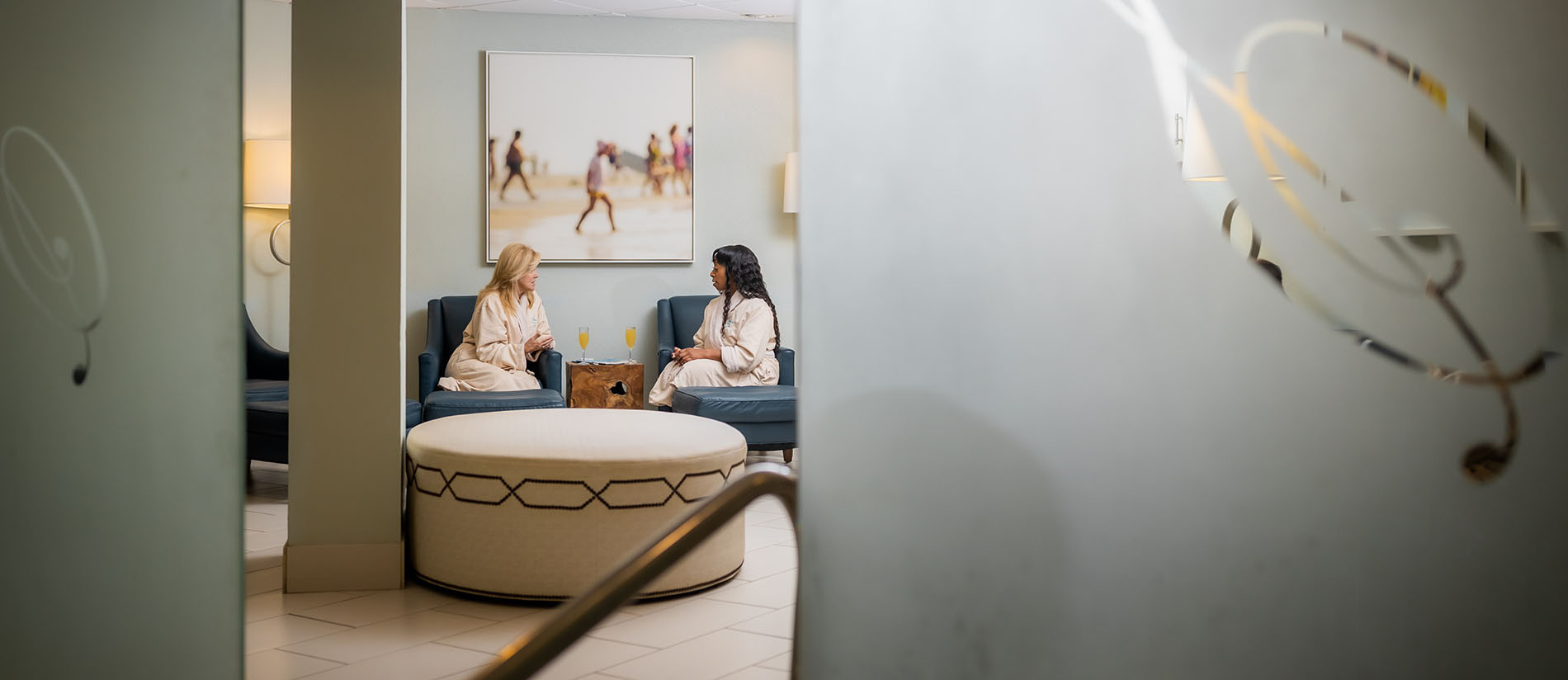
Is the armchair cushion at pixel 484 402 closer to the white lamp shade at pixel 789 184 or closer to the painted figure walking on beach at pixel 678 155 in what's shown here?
the painted figure walking on beach at pixel 678 155

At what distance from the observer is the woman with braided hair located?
6141mm

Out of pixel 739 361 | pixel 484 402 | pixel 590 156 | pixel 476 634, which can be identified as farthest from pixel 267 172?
pixel 476 634

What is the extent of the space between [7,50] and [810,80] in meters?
0.82

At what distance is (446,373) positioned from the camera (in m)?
6.23

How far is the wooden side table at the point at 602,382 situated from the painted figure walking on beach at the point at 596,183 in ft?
3.32

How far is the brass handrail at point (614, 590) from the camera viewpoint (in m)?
0.80

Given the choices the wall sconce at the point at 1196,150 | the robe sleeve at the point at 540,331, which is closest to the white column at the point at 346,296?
the robe sleeve at the point at 540,331

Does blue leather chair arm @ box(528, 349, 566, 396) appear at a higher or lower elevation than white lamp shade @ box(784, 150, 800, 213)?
lower

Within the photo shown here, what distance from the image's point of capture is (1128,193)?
2.52ft

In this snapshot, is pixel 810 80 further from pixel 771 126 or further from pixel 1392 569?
pixel 771 126

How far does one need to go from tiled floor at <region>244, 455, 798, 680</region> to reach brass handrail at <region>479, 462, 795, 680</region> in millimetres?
1782

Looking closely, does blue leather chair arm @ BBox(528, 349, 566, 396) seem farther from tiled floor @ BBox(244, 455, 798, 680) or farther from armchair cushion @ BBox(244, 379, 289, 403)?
tiled floor @ BBox(244, 455, 798, 680)

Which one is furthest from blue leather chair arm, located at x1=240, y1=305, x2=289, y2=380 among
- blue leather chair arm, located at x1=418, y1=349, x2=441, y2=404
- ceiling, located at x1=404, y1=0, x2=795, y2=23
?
ceiling, located at x1=404, y1=0, x2=795, y2=23

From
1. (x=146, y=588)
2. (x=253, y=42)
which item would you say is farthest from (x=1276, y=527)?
(x=253, y=42)
